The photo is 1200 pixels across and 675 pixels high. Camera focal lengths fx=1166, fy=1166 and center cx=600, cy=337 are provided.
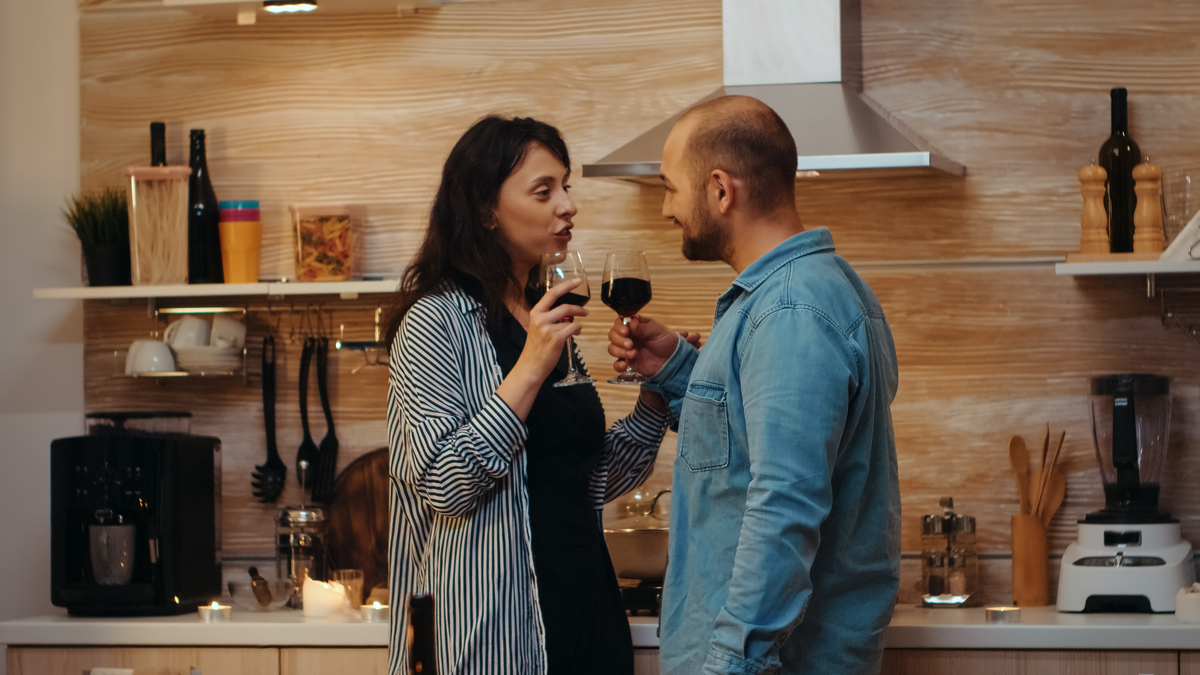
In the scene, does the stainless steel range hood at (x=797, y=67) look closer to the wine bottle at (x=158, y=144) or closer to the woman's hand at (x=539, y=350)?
the woman's hand at (x=539, y=350)

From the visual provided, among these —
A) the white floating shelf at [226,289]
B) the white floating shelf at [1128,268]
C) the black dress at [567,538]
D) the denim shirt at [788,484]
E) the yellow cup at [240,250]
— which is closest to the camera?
the denim shirt at [788,484]

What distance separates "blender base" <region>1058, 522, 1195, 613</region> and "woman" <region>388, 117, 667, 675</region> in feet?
3.15

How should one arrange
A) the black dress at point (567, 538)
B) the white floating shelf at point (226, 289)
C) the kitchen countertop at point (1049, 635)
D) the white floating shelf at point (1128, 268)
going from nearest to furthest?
the black dress at point (567, 538)
the kitchen countertop at point (1049, 635)
the white floating shelf at point (1128, 268)
the white floating shelf at point (226, 289)

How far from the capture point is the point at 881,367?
1424 millimetres

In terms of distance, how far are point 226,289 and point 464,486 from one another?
4.11ft

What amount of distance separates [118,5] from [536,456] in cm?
192

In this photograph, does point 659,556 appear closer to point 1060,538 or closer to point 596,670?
point 596,670

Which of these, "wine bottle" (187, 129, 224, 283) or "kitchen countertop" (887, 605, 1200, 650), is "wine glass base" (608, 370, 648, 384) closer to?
"kitchen countertop" (887, 605, 1200, 650)

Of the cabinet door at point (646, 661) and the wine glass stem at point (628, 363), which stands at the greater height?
the wine glass stem at point (628, 363)

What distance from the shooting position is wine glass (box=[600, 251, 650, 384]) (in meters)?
1.74

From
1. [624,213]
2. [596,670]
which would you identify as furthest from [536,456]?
[624,213]

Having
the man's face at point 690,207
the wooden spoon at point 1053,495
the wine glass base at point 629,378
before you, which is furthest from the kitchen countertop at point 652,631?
the man's face at point 690,207

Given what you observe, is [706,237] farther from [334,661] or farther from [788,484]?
[334,661]

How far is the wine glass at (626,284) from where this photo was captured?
174 centimetres
